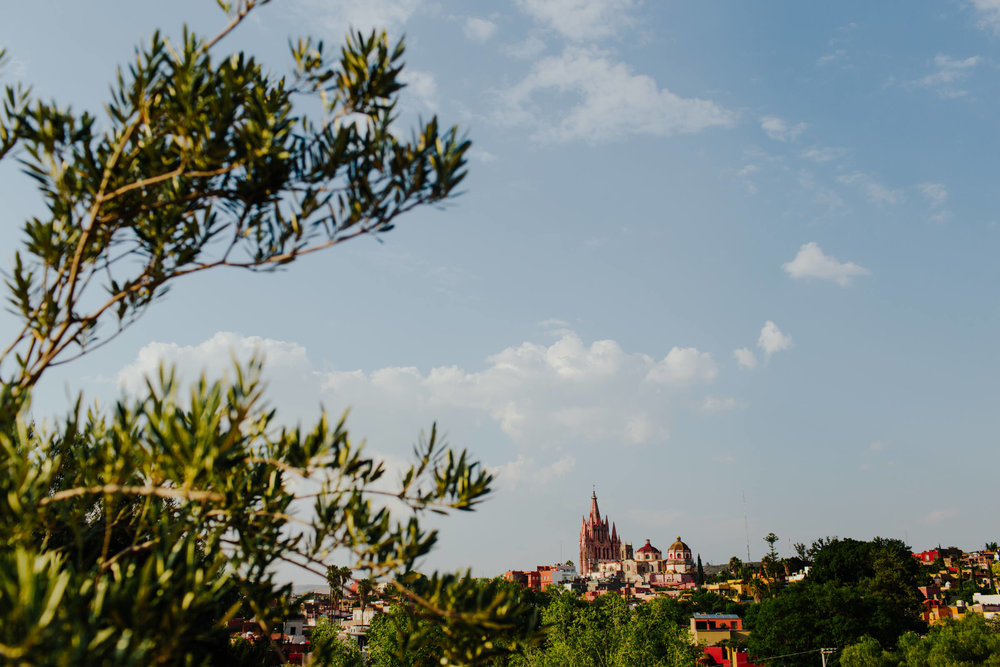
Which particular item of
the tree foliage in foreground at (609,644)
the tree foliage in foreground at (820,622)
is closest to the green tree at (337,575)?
the tree foliage in foreground at (609,644)

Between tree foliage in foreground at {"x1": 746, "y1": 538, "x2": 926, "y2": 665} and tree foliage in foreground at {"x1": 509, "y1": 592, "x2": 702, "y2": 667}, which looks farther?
tree foliage in foreground at {"x1": 746, "y1": 538, "x2": 926, "y2": 665}

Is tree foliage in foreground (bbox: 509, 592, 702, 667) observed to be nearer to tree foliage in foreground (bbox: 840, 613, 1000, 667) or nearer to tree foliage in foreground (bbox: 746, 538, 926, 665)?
tree foliage in foreground (bbox: 840, 613, 1000, 667)

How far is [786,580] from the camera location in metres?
133

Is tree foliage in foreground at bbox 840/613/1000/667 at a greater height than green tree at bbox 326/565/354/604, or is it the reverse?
green tree at bbox 326/565/354/604

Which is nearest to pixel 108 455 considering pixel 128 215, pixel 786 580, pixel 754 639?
pixel 128 215

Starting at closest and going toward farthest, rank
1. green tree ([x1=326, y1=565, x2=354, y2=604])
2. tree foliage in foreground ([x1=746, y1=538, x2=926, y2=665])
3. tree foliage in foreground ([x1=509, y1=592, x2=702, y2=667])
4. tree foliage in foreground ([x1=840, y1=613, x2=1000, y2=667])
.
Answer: green tree ([x1=326, y1=565, x2=354, y2=604]) → tree foliage in foreground ([x1=509, y1=592, x2=702, y2=667]) → tree foliage in foreground ([x1=840, y1=613, x2=1000, y2=667]) → tree foliage in foreground ([x1=746, y1=538, x2=926, y2=665])

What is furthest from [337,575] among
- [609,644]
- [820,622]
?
[820,622]

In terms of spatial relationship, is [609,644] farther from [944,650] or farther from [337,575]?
[337,575]

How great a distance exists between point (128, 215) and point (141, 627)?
4.63 m

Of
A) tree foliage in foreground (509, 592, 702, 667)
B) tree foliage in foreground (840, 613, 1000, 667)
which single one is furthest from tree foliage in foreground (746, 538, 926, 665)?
tree foliage in foreground (509, 592, 702, 667)

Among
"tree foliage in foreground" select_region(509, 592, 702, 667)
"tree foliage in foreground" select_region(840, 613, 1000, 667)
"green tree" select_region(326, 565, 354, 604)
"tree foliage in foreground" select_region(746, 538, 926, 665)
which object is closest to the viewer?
"green tree" select_region(326, 565, 354, 604)

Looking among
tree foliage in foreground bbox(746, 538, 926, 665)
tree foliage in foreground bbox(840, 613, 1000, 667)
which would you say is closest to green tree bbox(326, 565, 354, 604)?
tree foliage in foreground bbox(840, 613, 1000, 667)

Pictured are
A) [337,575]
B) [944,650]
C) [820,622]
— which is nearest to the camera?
[337,575]

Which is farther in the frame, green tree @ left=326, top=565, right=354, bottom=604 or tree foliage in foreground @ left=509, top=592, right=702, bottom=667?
tree foliage in foreground @ left=509, top=592, right=702, bottom=667
